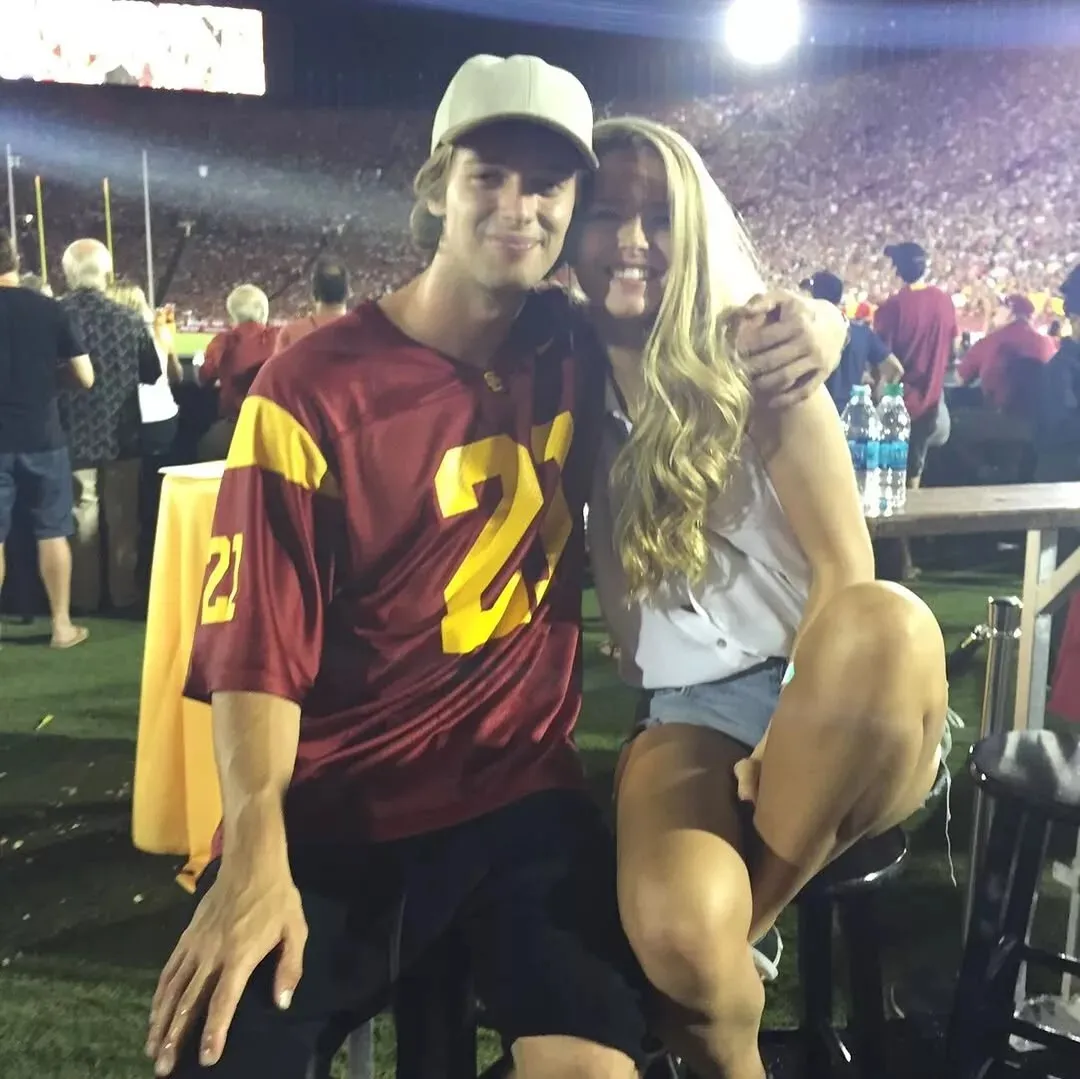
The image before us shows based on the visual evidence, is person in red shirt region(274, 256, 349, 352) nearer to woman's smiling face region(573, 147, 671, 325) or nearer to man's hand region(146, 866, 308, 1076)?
woman's smiling face region(573, 147, 671, 325)

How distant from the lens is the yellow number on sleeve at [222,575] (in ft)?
3.18

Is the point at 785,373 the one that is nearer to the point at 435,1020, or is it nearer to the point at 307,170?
the point at 435,1020

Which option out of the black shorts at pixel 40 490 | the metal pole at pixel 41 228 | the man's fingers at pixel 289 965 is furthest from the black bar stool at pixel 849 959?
the black shorts at pixel 40 490

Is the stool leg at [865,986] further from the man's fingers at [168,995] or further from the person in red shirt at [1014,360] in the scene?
the person in red shirt at [1014,360]

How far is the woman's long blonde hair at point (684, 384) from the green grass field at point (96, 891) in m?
0.31

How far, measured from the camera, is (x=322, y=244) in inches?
50.1

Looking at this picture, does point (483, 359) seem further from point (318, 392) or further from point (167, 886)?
point (167, 886)

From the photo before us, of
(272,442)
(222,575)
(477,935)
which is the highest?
(272,442)

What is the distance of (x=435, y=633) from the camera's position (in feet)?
3.40

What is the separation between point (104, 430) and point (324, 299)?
2.54 m

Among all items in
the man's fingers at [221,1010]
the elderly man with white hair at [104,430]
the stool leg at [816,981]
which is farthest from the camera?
the elderly man with white hair at [104,430]

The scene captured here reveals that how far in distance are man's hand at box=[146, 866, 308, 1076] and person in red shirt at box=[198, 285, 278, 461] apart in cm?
43

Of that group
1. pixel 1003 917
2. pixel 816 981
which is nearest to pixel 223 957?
pixel 816 981

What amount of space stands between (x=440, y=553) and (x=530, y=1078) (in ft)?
1.50
